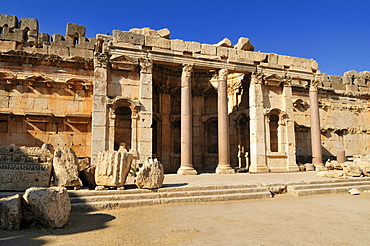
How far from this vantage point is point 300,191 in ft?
30.3

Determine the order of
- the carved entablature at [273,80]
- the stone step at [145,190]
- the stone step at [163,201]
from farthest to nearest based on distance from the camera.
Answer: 1. the carved entablature at [273,80]
2. the stone step at [145,190]
3. the stone step at [163,201]

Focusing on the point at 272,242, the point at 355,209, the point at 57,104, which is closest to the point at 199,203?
the point at 272,242

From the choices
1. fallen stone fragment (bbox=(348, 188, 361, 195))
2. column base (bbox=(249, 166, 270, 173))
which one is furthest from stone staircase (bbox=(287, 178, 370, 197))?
column base (bbox=(249, 166, 270, 173))

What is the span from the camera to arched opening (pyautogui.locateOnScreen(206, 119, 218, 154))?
19625 mm

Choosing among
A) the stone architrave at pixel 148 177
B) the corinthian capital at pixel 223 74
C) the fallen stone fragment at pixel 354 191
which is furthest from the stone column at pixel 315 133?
the stone architrave at pixel 148 177

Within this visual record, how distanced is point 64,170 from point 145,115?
274 inches

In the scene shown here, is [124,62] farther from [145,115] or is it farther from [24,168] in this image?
[24,168]

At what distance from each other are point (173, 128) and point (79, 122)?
619cm

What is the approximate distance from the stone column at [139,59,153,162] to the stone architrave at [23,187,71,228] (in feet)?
27.3

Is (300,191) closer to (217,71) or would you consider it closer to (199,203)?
(199,203)

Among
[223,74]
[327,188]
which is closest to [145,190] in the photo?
[327,188]

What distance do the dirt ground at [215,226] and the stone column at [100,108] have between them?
7.04 metres

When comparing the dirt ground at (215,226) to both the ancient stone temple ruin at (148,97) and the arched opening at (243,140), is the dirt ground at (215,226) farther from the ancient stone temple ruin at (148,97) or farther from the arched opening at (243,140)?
the arched opening at (243,140)

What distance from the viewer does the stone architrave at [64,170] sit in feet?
24.5
